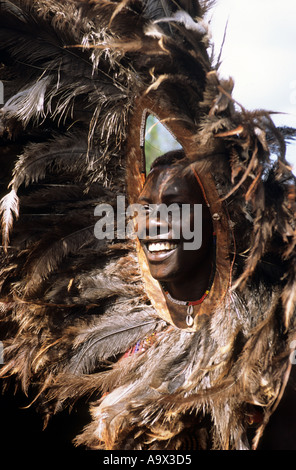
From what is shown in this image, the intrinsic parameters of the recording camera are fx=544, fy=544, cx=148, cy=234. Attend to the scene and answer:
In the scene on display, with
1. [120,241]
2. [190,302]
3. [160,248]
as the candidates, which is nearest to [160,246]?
[160,248]

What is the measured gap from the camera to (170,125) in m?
1.67

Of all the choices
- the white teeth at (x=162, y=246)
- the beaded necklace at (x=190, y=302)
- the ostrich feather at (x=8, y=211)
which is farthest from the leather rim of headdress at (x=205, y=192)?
the ostrich feather at (x=8, y=211)

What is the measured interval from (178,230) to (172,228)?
0.02m

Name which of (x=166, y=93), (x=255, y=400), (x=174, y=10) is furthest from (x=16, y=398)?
(x=174, y=10)

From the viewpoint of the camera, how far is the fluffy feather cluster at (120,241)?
4.58 feet

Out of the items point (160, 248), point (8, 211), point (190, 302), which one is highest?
point (8, 211)

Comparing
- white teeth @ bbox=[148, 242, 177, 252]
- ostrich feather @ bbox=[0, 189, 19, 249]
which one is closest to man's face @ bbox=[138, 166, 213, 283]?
white teeth @ bbox=[148, 242, 177, 252]

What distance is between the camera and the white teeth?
1.71 m

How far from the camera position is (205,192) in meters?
1.63

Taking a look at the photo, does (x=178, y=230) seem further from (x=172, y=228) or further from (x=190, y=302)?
(x=190, y=302)

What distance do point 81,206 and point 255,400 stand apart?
1098mm

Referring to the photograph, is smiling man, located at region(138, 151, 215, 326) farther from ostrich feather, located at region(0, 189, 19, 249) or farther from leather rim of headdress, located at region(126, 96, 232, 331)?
ostrich feather, located at region(0, 189, 19, 249)

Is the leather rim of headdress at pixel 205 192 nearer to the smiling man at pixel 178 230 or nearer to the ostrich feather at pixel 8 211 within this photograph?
the smiling man at pixel 178 230

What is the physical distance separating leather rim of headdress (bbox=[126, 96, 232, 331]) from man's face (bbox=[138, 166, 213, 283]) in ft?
0.16
